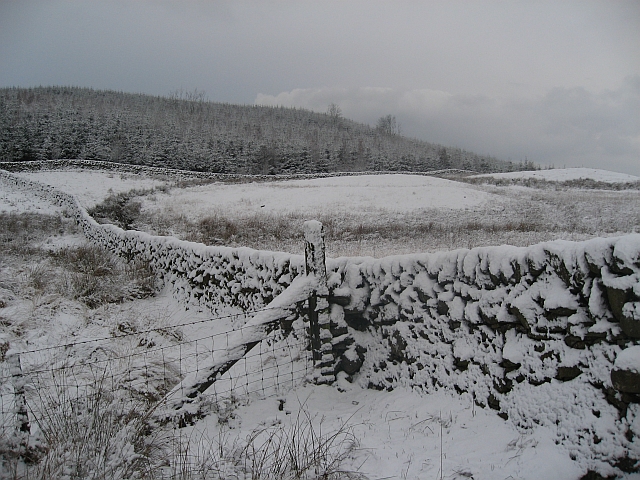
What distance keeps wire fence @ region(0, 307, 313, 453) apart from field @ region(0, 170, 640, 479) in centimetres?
20

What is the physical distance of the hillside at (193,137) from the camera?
53.8 m

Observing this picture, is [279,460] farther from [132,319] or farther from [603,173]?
[603,173]

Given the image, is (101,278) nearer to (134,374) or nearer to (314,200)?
(134,374)

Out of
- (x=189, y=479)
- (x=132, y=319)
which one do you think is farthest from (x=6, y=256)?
(x=189, y=479)

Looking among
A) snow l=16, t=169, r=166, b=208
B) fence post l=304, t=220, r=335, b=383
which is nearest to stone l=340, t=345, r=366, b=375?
fence post l=304, t=220, r=335, b=383

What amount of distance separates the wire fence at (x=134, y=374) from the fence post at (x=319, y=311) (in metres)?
0.19

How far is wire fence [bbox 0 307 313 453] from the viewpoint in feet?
12.1

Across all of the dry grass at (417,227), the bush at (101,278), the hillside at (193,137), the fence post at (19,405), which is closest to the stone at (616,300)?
the fence post at (19,405)

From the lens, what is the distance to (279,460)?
3.00 metres

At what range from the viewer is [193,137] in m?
70.8

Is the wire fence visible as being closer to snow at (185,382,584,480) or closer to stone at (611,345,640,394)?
snow at (185,382,584,480)

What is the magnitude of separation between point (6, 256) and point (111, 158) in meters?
47.9

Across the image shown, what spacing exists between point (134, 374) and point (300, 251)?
20.1ft

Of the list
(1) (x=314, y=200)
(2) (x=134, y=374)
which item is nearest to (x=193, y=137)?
(1) (x=314, y=200)
